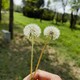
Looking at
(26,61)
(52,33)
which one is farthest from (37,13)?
(52,33)

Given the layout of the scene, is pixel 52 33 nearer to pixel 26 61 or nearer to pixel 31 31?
pixel 31 31

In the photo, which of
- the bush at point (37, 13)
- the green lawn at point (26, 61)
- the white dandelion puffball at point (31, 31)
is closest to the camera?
the white dandelion puffball at point (31, 31)

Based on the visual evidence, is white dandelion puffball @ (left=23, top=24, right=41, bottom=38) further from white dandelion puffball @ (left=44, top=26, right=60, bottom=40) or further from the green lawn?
the green lawn

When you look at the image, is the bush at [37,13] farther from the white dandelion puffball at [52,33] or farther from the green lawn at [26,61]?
the white dandelion puffball at [52,33]

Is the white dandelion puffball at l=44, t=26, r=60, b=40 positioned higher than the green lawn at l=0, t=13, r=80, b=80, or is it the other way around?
the white dandelion puffball at l=44, t=26, r=60, b=40

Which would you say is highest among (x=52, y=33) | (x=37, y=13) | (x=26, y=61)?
(x=52, y=33)

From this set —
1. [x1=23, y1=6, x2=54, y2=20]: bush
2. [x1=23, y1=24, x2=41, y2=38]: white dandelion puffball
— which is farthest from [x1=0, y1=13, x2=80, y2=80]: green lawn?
[x1=23, y1=6, x2=54, y2=20]: bush

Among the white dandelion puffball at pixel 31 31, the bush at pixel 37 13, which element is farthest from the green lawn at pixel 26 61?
the bush at pixel 37 13

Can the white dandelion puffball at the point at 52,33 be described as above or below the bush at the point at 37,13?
above

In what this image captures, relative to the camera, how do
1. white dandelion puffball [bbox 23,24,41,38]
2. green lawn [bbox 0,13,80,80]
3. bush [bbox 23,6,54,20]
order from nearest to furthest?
1. white dandelion puffball [bbox 23,24,41,38]
2. green lawn [bbox 0,13,80,80]
3. bush [bbox 23,6,54,20]

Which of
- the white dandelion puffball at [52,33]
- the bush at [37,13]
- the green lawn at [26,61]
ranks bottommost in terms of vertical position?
the green lawn at [26,61]

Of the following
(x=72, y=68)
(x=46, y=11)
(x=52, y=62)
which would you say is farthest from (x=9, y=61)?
(x=46, y=11)

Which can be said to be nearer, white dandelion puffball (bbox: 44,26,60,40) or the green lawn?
white dandelion puffball (bbox: 44,26,60,40)
